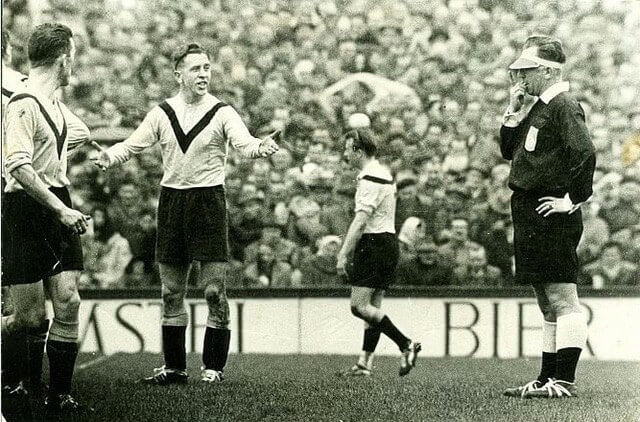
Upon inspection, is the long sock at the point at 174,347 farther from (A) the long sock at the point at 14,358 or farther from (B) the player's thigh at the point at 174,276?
(A) the long sock at the point at 14,358

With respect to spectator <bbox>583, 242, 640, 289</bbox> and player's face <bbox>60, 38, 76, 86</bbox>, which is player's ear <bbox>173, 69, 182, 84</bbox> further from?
spectator <bbox>583, 242, 640, 289</bbox>

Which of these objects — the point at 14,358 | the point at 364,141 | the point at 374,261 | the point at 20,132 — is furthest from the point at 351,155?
the point at 14,358

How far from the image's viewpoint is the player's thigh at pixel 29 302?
14.6 ft

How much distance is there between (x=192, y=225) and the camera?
472cm

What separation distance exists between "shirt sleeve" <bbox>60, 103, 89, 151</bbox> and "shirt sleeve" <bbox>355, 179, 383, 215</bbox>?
139cm

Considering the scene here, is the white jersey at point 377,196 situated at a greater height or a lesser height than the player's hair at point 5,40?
lesser

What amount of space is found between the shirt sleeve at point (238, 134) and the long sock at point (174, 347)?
969 millimetres

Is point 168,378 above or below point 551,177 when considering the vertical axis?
below

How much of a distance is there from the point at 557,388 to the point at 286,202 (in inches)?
64.8

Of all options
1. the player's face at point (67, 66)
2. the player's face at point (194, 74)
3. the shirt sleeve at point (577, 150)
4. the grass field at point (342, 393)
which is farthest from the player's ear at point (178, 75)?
the shirt sleeve at point (577, 150)

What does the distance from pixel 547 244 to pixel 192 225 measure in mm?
1709

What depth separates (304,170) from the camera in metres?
5.03

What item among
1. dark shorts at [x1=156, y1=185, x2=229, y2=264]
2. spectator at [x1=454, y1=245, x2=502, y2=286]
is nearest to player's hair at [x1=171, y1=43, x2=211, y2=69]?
dark shorts at [x1=156, y1=185, x2=229, y2=264]

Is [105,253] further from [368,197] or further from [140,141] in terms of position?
[368,197]
